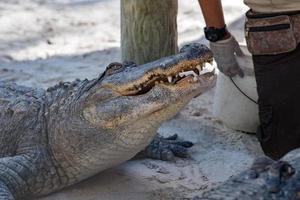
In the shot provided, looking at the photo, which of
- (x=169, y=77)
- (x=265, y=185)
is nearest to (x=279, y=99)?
(x=169, y=77)

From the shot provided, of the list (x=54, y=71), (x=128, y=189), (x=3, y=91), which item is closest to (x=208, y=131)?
(x=128, y=189)

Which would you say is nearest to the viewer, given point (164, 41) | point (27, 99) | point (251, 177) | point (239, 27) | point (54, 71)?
point (251, 177)

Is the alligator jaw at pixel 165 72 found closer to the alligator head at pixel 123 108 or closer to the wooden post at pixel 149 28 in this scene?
the alligator head at pixel 123 108

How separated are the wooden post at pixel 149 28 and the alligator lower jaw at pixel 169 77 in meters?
1.11

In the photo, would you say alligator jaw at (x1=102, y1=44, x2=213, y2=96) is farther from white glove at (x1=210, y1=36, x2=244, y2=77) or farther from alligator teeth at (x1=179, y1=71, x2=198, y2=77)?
white glove at (x1=210, y1=36, x2=244, y2=77)

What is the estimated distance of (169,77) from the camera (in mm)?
3002

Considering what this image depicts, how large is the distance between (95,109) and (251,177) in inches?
59.7

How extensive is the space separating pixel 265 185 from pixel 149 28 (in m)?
2.58

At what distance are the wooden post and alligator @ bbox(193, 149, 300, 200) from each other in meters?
2.48

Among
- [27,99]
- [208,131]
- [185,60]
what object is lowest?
[208,131]

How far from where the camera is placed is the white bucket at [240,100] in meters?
3.84

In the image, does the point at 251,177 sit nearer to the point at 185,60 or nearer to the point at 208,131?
the point at 185,60

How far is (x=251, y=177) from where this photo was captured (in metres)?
1.75

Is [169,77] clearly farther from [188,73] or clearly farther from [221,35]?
[221,35]
